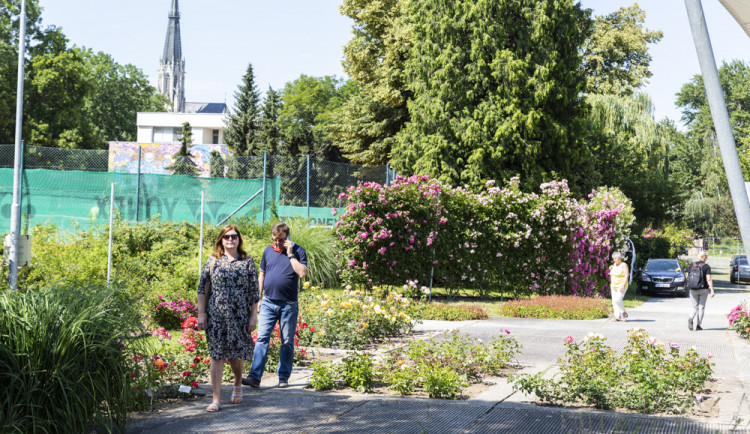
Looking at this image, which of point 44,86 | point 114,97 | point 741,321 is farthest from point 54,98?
point 741,321

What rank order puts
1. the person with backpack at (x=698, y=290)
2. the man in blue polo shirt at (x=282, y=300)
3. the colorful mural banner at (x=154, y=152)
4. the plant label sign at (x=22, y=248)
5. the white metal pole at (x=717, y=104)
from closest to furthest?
the white metal pole at (x=717, y=104)
the man in blue polo shirt at (x=282, y=300)
the plant label sign at (x=22, y=248)
the person with backpack at (x=698, y=290)
the colorful mural banner at (x=154, y=152)

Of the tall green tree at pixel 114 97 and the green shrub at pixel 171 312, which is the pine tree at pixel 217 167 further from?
the tall green tree at pixel 114 97

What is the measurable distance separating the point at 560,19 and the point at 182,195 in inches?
575

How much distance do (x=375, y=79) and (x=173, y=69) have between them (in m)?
146

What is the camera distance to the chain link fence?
19219mm

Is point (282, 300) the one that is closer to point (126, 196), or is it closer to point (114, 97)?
point (126, 196)

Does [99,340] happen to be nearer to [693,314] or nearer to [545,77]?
[693,314]

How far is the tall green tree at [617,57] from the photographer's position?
125ft

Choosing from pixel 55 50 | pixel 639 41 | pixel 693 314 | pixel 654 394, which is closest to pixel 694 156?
pixel 639 41

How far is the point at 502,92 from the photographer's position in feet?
79.0

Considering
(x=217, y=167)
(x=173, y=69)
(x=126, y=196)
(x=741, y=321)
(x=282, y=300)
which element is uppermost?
(x=173, y=69)

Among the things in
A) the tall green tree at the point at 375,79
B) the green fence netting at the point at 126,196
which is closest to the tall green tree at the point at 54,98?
the tall green tree at the point at 375,79

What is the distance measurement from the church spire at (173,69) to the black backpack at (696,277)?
161 m

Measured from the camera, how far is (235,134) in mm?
63469
